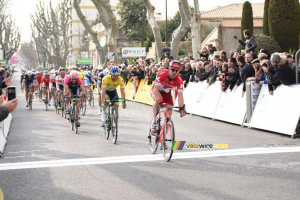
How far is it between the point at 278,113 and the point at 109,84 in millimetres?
4258

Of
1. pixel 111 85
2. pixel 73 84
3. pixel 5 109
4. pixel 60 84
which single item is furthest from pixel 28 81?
pixel 5 109

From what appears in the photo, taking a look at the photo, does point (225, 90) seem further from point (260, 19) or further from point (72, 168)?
point (260, 19)

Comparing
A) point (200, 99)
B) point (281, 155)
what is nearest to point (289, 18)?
point (200, 99)

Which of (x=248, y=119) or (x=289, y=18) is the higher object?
(x=289, y=18)

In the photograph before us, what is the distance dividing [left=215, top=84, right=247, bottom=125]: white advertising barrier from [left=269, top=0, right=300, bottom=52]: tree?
17.3 m

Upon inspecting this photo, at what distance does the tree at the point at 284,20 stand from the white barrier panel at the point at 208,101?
51.1 ft

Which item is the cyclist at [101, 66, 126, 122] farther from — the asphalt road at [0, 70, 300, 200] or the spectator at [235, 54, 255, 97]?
the spectator at [235, 54, 255, 97]

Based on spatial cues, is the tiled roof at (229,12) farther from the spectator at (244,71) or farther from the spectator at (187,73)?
the spectator at (244,71)

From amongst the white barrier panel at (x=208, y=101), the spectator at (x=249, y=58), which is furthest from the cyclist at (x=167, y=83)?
the white barrier panel at (x=208, y=101)

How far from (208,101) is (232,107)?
2171 mm

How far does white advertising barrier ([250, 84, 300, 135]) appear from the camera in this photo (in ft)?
40.0

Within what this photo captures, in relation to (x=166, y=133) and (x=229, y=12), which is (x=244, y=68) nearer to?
(x=166, y=133)

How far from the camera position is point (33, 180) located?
762cm

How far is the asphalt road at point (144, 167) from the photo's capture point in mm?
6732
